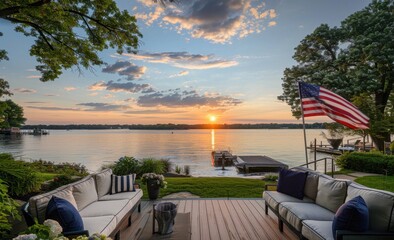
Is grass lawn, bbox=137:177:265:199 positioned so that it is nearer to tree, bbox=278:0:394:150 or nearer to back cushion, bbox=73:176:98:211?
back cushion, bbox=73:176:98:211

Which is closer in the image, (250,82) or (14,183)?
(14,183)

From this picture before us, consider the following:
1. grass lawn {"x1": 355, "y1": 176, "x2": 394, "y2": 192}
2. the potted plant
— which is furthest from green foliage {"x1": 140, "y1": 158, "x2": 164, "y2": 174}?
grass lawn {"x1": 355, "y1": 176, "x2": 394, "y2": 192}

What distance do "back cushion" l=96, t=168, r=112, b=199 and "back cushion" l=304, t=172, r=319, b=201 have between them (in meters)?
4.01

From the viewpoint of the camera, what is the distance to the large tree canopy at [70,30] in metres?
6.43

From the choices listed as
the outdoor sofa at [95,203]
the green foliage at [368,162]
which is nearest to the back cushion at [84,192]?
the outdoor sofa at [95,203]

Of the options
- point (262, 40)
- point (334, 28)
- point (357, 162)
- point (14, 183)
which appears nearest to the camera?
point (14, 183)

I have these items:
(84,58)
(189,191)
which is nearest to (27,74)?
(84,58)

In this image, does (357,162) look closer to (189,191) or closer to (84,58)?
(189,191)

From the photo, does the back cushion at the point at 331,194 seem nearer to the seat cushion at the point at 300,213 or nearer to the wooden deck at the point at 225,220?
the seat cushion at the point at 300,213

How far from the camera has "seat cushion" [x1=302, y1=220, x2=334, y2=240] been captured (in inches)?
113

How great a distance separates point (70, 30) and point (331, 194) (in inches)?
338

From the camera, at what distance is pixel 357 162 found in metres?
12.2

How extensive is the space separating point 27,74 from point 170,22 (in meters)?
7.23

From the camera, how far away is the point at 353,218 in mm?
2688
